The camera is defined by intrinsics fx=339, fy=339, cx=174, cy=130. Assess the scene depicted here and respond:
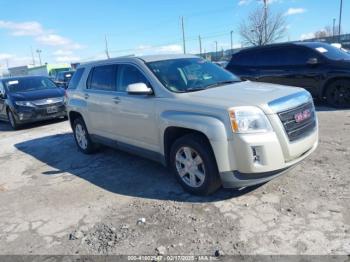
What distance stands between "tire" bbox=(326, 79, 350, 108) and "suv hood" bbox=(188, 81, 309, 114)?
480 centimetres

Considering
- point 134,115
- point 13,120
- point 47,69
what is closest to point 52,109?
point 13,120

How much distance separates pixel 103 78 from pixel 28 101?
5.89 m

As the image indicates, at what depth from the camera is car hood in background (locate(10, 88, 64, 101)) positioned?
35.3ft

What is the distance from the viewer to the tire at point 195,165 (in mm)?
3977

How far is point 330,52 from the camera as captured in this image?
892 cm

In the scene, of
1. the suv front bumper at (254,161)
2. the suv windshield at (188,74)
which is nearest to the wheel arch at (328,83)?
the suv windshield at (188,74)

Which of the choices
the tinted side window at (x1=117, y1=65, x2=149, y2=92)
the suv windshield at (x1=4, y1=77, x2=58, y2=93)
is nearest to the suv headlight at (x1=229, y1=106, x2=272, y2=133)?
the tinted side window at (x1=117, y1=65, x2=149, y2=92)

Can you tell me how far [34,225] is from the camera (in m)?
4.07

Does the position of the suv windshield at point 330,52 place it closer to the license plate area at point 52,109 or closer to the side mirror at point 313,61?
the side mirror at point 313,61

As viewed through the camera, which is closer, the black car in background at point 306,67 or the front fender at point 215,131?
the front fender at point 215,131

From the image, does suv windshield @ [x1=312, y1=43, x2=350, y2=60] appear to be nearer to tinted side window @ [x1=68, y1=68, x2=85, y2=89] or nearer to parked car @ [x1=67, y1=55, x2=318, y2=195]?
parked car @ [x1=67, y1=55, x2=318, y2=195]

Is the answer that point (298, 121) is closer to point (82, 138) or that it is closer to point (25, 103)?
point (82, 138)

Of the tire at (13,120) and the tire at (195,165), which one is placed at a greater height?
the tire at (195,165)

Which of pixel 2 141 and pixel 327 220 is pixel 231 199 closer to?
pixel 327 220
